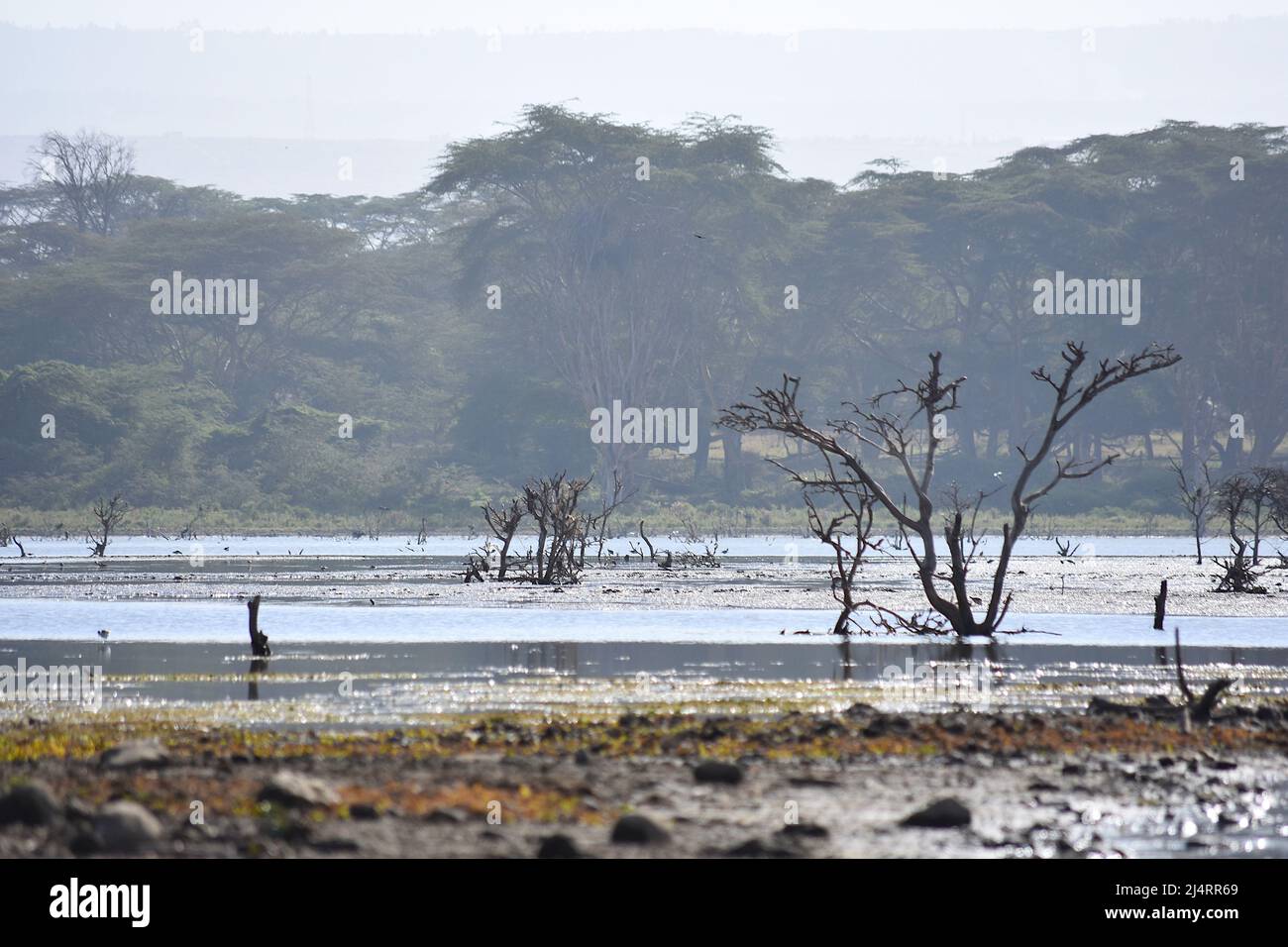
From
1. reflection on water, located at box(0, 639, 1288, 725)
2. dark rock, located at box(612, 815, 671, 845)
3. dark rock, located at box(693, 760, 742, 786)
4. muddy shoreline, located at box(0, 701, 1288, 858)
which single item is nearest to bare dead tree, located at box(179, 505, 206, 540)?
reflection on water, located at box(0, 639, 1288, 725)

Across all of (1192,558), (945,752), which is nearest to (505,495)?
(1192,558)

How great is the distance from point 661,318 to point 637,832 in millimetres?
83926

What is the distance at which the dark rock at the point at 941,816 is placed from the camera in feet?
33.4

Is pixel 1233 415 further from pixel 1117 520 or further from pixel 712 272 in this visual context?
pixel 712 272

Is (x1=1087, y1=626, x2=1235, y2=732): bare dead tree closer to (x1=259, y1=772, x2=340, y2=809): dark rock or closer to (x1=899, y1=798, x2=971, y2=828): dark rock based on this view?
(x1=899, y1=798, x2=971, y2=828): dark rock

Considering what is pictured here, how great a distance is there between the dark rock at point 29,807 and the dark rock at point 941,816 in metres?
4.52

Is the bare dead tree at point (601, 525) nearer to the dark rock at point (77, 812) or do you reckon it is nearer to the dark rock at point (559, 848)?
the dark rock at point (77, 812)

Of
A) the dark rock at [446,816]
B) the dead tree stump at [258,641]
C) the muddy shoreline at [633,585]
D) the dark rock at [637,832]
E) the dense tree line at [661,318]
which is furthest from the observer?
the dense tree line at [661,318]

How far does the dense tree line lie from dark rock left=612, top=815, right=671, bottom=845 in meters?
77.7

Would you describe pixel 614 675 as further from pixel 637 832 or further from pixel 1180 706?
pixel 637 832

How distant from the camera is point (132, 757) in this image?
12.2 m

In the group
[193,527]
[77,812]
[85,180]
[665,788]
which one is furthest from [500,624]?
[85,180]

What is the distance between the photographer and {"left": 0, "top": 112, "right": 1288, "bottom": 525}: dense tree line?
91188 mm

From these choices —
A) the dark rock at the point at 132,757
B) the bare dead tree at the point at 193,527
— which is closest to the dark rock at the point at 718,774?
the dark rock at the point at 132,757
